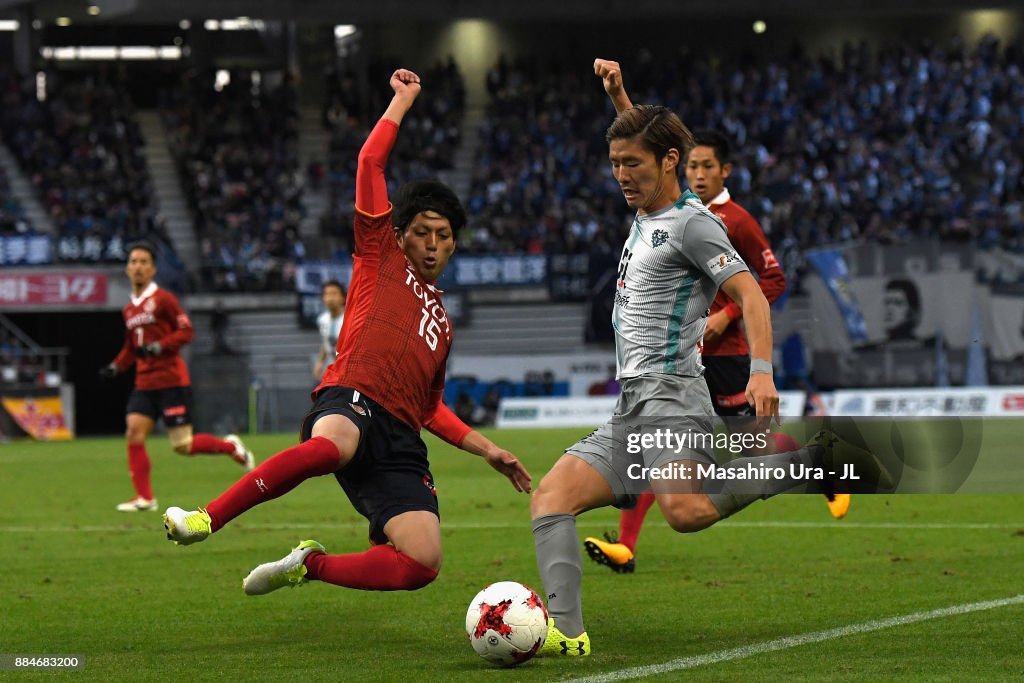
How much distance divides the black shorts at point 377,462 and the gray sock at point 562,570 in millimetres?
620

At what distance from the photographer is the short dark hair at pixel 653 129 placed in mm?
5773

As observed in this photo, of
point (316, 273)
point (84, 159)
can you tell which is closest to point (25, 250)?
point (84, 159)

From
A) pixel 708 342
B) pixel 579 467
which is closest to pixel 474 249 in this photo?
pixel 708 342

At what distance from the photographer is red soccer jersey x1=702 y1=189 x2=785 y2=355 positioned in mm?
8570

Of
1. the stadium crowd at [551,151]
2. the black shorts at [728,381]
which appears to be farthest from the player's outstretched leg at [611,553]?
the stadium crowd at [551,151]

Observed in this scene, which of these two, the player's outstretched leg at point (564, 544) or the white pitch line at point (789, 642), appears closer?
the white pitch line at point (789, 642)

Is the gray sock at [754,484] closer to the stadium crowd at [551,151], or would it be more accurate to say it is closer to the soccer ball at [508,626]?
the soccer ball at [508,626]

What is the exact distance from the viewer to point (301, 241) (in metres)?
34.6

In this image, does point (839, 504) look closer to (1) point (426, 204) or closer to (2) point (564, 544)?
(2) point (564, 544)

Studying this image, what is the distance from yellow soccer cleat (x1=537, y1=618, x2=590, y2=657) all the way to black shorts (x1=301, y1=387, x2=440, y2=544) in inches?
30.8

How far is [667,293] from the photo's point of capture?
5875 millimetres

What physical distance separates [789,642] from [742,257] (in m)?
3.10

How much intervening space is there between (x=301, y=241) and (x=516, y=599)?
29566 millimetres

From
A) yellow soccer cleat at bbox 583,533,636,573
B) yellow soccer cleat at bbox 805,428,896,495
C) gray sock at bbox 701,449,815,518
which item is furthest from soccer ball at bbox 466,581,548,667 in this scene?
yellow soccer cleat at bbox 583,533,636,573
